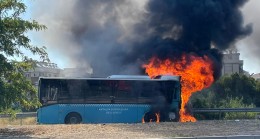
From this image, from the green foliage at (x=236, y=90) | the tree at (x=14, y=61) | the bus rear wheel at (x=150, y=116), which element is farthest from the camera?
the green foliage at (x=236, y=90)

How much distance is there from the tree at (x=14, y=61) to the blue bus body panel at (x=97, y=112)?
6946 millimetres

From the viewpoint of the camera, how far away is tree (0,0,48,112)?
1360 centimetres

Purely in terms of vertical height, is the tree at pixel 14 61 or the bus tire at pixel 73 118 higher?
the tree at pixel 14 61

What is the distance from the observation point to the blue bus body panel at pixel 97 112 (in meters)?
21.4

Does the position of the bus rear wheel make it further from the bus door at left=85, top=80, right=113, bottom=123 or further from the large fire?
the large fire

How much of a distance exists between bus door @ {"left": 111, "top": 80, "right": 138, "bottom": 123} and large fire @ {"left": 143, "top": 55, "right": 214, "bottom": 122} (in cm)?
339

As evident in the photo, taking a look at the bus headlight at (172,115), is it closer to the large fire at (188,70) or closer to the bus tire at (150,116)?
the bus tire at (150,116)

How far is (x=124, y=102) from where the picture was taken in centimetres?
2230

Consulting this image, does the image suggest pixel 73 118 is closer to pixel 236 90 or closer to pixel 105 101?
pixel 105 101

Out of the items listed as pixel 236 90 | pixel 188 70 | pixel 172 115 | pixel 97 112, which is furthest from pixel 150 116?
pixel 236 90

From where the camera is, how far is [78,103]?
21.9 metres

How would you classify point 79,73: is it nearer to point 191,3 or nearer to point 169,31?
point 169,31

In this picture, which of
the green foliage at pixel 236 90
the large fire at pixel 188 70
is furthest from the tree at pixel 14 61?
the green foliage at pixel 236 90

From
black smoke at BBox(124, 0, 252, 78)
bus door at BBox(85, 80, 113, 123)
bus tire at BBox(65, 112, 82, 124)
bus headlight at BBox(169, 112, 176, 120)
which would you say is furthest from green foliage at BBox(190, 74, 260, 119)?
bus tire at BBox(65, 112, 82, 124)
